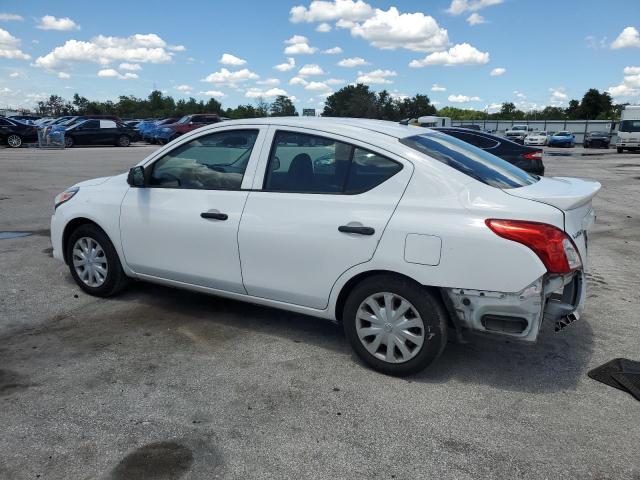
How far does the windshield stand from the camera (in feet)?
117

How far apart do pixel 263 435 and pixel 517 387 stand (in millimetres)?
1745

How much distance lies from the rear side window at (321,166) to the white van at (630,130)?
3785cm

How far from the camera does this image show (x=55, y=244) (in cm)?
544

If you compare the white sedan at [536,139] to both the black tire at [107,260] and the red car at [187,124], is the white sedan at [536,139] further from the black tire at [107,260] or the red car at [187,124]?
the black tire at [107,260]

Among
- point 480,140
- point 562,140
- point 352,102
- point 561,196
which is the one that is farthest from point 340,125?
point 352,102

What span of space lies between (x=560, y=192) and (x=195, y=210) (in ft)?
8.85

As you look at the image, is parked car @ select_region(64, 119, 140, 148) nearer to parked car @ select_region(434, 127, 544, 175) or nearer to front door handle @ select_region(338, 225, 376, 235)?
parked car @ select_region(434, 127, 544, 175)

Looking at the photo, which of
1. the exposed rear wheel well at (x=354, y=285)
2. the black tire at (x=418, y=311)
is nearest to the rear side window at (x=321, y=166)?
the exposed rear wheel well at (x=354, y=285)

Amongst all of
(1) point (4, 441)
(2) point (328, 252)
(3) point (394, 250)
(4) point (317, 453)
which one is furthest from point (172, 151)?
(4) point (317, 453)

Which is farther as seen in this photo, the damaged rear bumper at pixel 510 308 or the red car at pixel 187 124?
the red car at pixel 187 124

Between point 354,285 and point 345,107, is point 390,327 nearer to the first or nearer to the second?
point 354,285

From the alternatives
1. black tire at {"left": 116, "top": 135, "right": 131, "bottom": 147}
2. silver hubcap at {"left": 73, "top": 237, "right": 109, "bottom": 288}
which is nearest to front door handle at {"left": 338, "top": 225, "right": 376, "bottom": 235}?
silver hubcap at {"left": 73, "top": 237, "right": 109, "bottom": 288}

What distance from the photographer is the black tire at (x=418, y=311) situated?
354cm

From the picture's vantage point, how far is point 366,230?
3.66 m
